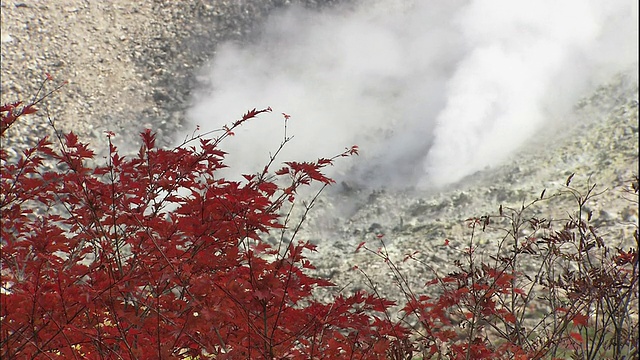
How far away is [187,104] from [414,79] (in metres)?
4.38

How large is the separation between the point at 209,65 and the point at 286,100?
1.81m

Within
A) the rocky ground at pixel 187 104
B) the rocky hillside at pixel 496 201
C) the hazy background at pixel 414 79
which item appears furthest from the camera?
the hazy background at pixel 414 79

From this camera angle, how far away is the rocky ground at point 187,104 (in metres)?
6.15

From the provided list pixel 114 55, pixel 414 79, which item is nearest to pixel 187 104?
pixel 114 55

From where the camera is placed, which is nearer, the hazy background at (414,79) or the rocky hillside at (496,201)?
the rocky hillside at (496,201)

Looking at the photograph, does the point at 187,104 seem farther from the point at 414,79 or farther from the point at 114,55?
the point at 414,79

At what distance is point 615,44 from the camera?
939cm

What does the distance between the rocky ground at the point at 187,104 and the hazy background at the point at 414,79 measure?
475mm

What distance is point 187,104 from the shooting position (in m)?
10.0

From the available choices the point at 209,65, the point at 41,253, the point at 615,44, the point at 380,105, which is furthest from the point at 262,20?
the point at 41,253

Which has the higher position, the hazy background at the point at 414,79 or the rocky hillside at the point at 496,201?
the hazy background at the point at 414,79

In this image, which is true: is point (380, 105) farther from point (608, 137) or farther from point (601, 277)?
point (601, 277)

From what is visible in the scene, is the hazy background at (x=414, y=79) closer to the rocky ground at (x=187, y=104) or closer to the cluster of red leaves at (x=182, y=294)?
the rocky ground at (x=187, y=104)

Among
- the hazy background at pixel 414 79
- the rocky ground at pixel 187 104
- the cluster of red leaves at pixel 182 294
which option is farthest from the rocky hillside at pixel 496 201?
the cluster of red leaves at pixel 182 294
